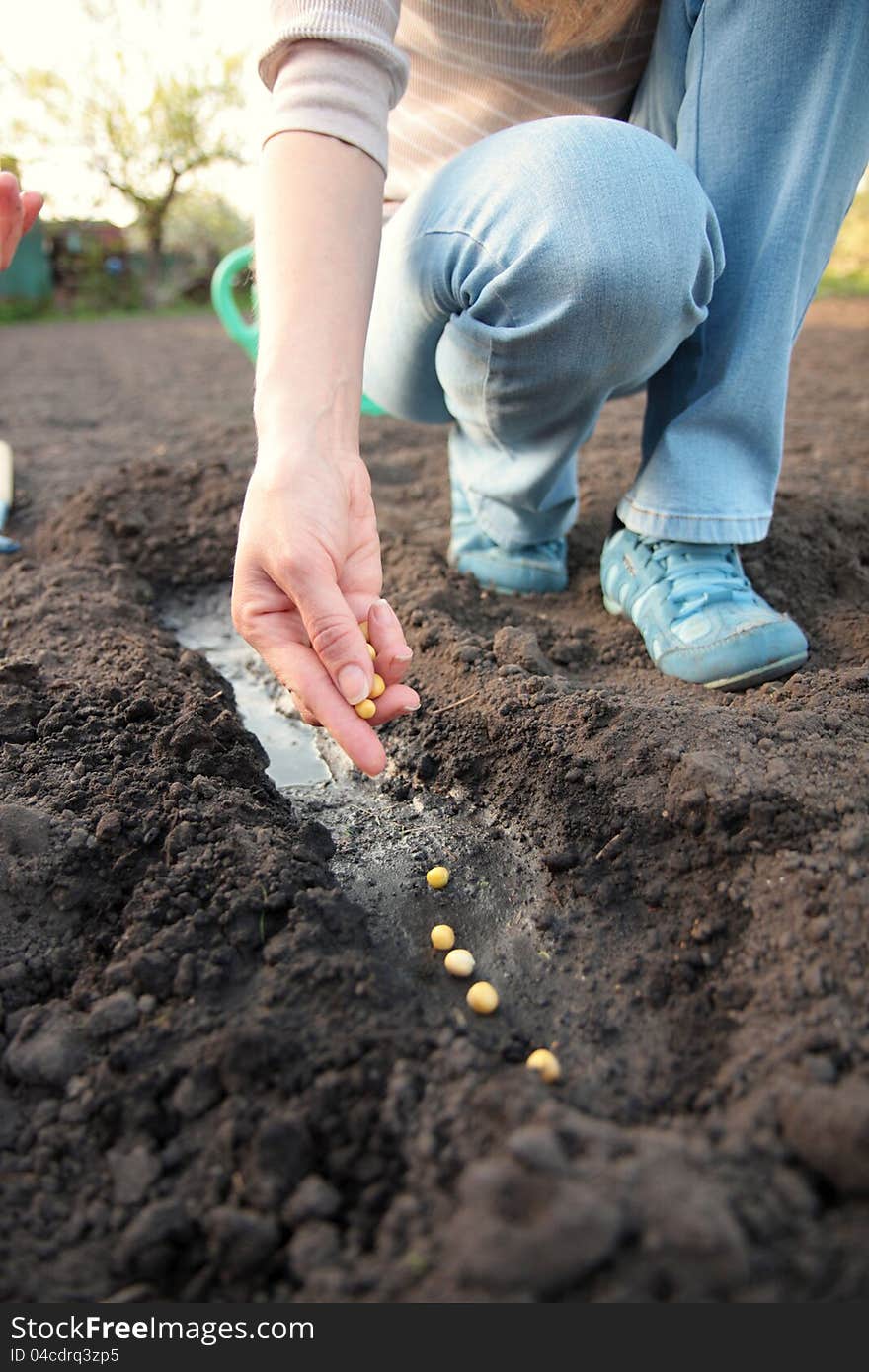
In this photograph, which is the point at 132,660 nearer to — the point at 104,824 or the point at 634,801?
the point at 104,824

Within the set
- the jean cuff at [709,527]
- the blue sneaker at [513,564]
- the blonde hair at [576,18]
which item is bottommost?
the blue sneaker at [513,564]

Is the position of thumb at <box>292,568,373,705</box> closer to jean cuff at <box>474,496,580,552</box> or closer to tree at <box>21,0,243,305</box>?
jean cuff at <box>474,496,580,552</box>

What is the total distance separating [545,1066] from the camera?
3.58ft

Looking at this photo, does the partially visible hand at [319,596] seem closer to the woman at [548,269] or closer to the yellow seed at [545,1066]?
the woman at [548,269]

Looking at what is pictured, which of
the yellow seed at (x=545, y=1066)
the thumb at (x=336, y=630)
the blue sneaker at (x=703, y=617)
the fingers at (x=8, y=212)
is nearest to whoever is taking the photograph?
the yellow seed at (x=545, y=1066)

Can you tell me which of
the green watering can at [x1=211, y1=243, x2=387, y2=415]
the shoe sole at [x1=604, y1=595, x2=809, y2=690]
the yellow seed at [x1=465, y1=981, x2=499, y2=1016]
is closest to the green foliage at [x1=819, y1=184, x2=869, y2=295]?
the green watering can at [x1=211, y1=243, x2=387, y2=415]

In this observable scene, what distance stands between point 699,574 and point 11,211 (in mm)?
1383

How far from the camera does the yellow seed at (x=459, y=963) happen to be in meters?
1.30

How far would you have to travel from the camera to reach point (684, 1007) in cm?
119

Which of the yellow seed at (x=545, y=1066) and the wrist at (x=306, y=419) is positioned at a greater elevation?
the wrist at (x=306, y=419)

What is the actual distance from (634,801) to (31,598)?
154 centimetres

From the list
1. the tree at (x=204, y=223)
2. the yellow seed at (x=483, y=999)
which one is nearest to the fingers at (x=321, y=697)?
the yellow seed at (x=483, y=999)

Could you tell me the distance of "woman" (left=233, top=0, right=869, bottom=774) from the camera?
Answer: 4.28ft

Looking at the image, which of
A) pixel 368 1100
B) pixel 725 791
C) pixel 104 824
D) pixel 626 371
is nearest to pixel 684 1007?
pixel 725 791
